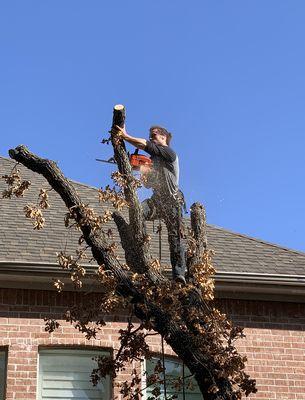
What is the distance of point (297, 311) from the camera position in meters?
11.3

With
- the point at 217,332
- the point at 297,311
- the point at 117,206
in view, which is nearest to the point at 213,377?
the point at 217,332

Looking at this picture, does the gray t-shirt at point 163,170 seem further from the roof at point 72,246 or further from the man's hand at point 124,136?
the roof at point 72,246

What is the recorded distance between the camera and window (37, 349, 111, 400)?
10078 millimetres

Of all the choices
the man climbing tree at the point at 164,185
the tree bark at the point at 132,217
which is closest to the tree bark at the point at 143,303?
the tree bark at the point at 132,217

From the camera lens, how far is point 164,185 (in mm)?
7816

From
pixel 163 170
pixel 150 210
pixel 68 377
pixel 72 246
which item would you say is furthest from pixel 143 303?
pixel 72 246

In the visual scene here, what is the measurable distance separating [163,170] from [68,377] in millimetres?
3596

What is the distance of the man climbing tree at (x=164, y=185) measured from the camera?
23.9ft

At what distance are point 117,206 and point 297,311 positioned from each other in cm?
550

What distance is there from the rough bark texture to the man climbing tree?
47 cm

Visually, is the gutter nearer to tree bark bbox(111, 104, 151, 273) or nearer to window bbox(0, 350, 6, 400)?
window bbox(0, 350, 6, 400)

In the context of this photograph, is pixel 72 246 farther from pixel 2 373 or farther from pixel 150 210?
pixel 150 210

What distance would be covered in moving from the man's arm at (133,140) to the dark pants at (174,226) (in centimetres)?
56

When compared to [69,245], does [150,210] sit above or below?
below
